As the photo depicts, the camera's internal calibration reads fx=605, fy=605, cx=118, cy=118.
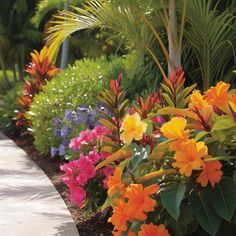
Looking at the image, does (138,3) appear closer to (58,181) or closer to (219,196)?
(58,181)

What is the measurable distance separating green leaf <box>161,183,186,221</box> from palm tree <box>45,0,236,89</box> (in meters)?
3.08

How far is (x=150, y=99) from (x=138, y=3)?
2.17 meters

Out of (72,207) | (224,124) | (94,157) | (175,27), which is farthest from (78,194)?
(175,27)

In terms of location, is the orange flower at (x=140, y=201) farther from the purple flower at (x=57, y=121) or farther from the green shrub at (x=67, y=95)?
the green shrub at (x=67, y=95)

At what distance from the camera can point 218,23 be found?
6.51 meters

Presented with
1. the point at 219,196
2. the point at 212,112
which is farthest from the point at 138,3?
the point at 219,196

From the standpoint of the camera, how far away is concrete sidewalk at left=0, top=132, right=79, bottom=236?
4.91 meters

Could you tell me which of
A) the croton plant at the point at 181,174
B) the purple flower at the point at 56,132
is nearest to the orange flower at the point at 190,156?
the croton plant at the point at 181,174

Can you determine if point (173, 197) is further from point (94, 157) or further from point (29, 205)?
point (29, 205)

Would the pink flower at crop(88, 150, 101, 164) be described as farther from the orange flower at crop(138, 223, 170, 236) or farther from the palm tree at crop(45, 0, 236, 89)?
the palm tree at crop(45, 0, 236, 89)

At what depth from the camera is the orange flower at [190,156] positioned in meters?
3.33

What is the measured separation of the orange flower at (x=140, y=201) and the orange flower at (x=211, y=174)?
0.87 feet

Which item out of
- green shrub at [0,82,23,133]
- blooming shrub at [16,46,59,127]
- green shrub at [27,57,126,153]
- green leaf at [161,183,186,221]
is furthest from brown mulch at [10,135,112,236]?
green shrub at [0,82,23,133]

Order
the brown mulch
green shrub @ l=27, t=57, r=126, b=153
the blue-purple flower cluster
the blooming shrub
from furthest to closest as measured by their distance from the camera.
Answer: the blooming shrub → green shrub @ l=27, t=57, r=126, b=153 → the blue-purple flower cluster → the brown mulch
